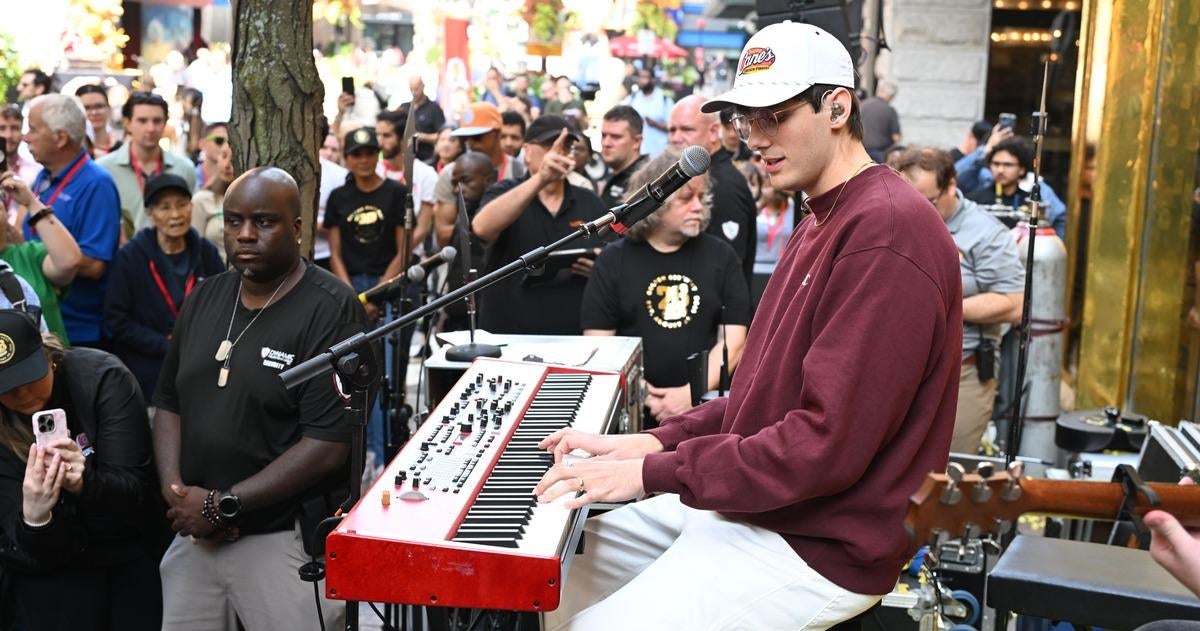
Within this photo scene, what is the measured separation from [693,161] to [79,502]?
2308mm

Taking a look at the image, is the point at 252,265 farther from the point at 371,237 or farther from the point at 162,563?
the point at 371,237

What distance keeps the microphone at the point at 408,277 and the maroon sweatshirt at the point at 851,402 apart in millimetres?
1954

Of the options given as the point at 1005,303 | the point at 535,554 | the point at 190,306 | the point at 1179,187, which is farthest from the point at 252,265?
the point at 1179,187

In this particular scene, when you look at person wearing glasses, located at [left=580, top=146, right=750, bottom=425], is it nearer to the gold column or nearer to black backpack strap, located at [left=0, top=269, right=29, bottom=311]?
black backpack strap, located at [left=0, top=269, right=29, bottom=311]

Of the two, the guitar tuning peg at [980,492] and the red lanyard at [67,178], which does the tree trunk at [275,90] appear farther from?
the guitar tuning peg at [980,492]

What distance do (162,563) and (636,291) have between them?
2.41 m

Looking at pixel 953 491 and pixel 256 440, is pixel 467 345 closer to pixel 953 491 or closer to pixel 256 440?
pixel 256 440

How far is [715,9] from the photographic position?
94.6 feet

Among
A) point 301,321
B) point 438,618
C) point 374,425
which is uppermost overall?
point 301,321

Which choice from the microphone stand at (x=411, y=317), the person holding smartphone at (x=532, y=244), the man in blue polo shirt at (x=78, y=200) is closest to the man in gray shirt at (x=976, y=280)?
the person holding smartphone at (x=532, y=244)

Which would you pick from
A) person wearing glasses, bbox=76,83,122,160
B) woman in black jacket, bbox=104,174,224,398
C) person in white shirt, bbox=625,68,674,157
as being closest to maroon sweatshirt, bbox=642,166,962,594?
woman in black jacket, bbox=104,174,224,398

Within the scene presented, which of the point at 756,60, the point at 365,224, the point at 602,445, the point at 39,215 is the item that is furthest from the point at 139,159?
the point at 756,60

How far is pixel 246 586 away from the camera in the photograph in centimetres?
428

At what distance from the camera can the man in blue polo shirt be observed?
650 cm
